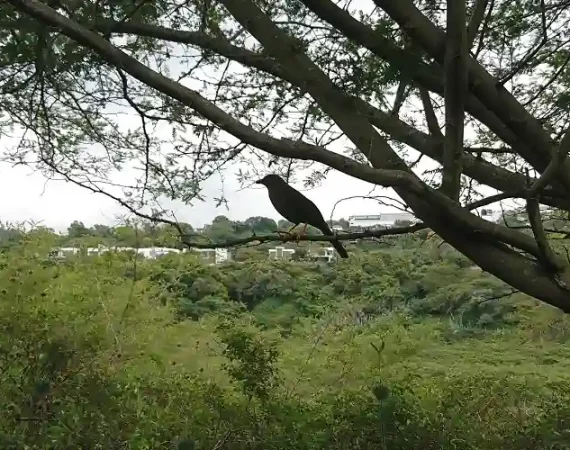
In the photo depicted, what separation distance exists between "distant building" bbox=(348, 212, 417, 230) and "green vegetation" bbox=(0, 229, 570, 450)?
1.05 feet

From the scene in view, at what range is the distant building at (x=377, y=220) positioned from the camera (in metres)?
1.48

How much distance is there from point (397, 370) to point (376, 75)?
Answer: 1389 millimetres

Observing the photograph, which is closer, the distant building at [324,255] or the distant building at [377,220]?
the distant building at [377,220]

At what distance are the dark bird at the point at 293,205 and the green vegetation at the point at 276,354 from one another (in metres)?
0.51

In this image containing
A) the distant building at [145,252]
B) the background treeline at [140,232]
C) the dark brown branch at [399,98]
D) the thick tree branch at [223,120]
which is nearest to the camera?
the thick tree branch at [223,120]

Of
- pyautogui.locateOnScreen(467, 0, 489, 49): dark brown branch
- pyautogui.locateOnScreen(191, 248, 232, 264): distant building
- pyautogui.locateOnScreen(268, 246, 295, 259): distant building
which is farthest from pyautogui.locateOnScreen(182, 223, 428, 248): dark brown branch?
pyautogui.locateOnScreen(191, 248, 232, 264): distant building

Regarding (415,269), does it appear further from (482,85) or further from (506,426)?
(482,85)

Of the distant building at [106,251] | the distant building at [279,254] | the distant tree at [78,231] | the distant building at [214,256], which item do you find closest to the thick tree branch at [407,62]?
the distant building at [279,254]

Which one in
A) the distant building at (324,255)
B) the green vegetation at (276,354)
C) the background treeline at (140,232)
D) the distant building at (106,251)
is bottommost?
the green vegetation at (276,354)

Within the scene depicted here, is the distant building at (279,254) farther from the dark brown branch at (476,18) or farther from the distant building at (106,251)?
the dark brown branch at (476,18)

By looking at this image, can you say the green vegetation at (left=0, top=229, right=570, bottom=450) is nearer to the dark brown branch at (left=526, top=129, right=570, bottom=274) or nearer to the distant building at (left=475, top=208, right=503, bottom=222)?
the distant building at (left=475, top=208, right=503, bottom=222)

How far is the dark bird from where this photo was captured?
1.40m

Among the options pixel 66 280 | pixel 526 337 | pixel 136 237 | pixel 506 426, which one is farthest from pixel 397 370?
pixel 66 280

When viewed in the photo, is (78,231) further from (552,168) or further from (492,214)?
(552,168)
